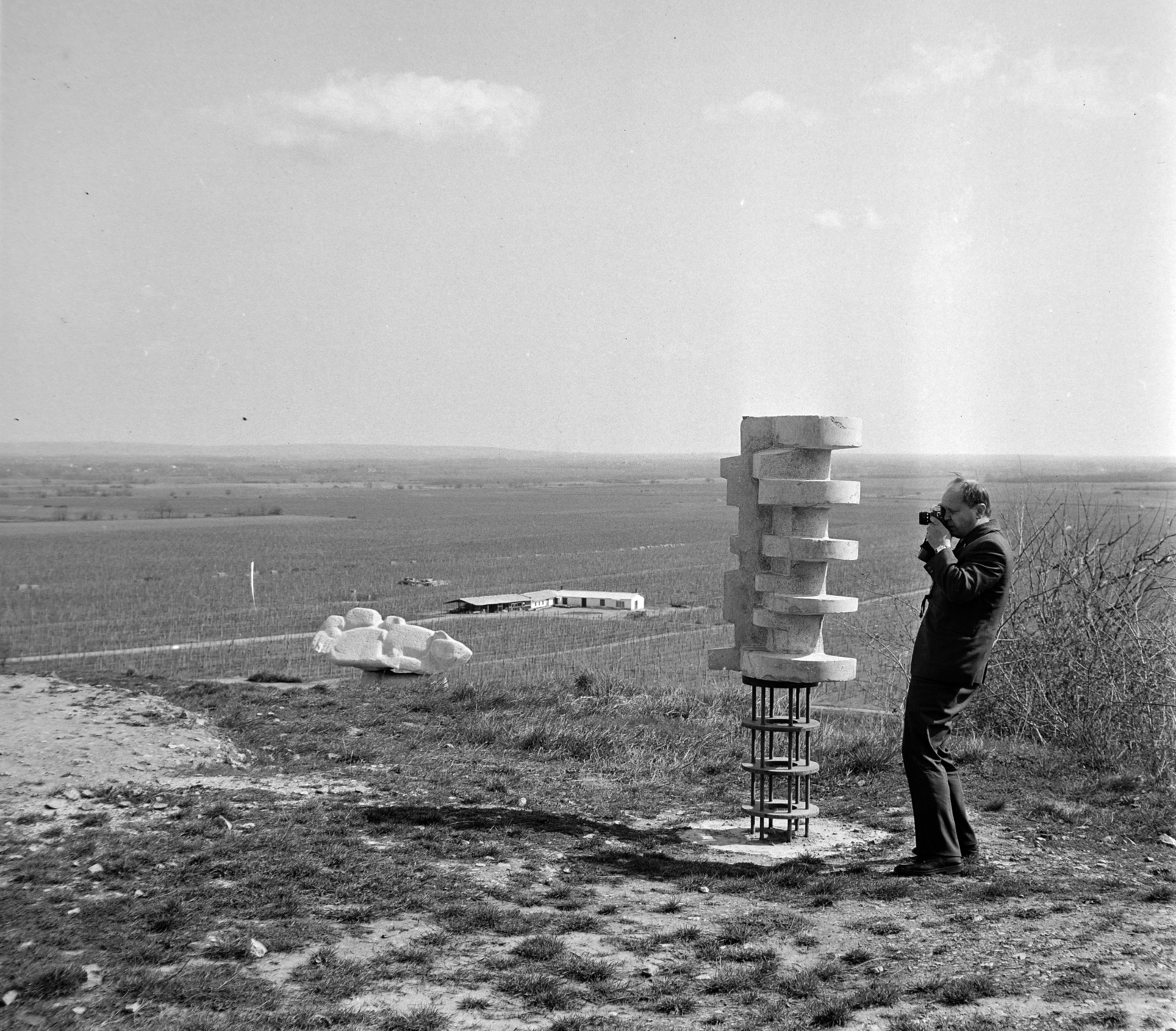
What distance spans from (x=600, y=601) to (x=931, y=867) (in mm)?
25613

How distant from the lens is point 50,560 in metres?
43.4

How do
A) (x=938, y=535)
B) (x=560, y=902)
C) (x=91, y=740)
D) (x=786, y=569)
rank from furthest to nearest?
(x=91, y=740) < (x=786, y=569) < (x=938, y=535) < (x=560, y=902)

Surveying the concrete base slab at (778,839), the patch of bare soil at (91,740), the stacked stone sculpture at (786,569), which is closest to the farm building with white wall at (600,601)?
the patch of bare soil at (91,740)

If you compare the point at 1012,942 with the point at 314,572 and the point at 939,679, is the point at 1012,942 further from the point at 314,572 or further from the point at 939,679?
the point at 314,572

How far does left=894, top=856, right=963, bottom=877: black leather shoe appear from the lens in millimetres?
7359

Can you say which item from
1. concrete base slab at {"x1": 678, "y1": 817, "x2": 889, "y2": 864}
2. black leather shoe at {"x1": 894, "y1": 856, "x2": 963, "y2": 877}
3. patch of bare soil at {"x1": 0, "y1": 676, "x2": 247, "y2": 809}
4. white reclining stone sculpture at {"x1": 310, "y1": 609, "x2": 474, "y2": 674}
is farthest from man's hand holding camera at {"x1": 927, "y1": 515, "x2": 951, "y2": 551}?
white reclining stone sculpture at {"x1": 310, "y1": 609, "x2": 474, "y2": 674}

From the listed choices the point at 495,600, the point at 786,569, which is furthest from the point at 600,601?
the point at 786,569

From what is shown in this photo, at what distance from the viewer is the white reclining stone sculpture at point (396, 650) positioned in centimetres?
1564

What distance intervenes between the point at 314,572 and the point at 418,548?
38.9ft

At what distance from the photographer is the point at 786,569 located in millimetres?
8578

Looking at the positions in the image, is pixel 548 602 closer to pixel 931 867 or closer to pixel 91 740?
pixel 91 740

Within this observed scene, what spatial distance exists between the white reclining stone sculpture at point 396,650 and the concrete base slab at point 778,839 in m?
7.17

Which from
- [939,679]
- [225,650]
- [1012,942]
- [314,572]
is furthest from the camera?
[314,572]

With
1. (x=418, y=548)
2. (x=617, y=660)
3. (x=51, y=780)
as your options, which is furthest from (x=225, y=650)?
(x=418, y=548)
